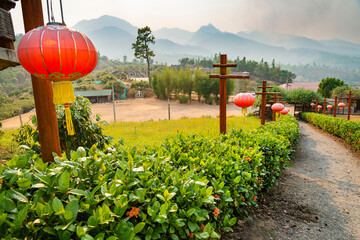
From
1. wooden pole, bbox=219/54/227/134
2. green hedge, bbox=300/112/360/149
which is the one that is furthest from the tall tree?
wooden pole, bbox=219/54/227/134

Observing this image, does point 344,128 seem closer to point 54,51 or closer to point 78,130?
point 78,130

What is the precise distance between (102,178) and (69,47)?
1065 millimetres

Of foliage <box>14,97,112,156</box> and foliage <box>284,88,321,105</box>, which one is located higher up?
foliage <box>14,97,112,156</box>

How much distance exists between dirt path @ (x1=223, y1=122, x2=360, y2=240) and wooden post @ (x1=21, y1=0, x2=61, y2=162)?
213cm

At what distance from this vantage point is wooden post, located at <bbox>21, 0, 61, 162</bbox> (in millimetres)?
1979

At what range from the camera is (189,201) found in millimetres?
1537

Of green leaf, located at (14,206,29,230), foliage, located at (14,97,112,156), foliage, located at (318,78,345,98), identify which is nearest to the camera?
green leaf, located at (14,206,29,230)

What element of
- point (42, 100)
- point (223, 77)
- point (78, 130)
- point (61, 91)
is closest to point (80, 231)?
point (61, 91)

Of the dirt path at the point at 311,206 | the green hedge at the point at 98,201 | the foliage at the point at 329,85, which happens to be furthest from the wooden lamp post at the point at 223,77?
the foliage at the point at 329,85

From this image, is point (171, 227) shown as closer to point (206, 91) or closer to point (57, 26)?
point (57, 26)

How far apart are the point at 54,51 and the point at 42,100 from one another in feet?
2.15

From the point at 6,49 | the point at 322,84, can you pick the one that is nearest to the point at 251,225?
the point at 6,49

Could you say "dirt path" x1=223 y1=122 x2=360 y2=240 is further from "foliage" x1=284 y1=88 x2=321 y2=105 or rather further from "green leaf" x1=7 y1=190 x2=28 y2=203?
"foliage" x1=284 y1=88 x2=321 y2=105

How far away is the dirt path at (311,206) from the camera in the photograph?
2.82 m
